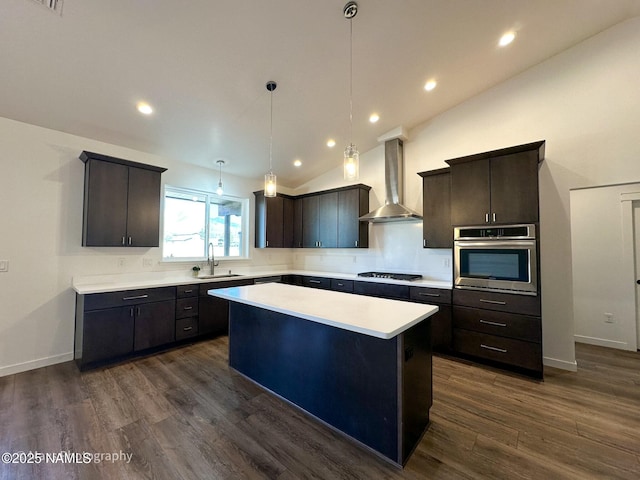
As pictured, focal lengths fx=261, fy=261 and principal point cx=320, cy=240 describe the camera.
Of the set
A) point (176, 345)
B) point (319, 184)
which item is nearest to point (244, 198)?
point (319, 184)

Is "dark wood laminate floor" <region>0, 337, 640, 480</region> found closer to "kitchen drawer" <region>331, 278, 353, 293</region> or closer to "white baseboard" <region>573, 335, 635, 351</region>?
"white baseboard" <region>573, 335, 635, 351</region>

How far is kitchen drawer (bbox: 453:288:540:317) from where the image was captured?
8.90 ft

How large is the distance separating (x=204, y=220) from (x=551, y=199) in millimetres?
4925

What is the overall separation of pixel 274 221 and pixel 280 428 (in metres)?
3.68

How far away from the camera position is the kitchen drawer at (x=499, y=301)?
2713mm

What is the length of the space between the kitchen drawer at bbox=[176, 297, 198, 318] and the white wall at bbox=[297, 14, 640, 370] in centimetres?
435

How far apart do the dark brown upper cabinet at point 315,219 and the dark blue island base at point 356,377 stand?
248 cm

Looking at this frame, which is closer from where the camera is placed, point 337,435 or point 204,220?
point 337,435

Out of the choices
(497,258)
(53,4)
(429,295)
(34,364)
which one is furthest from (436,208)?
(34,364)

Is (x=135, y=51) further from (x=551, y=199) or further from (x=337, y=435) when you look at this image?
(x=551, y=199)

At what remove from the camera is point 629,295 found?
340 cm

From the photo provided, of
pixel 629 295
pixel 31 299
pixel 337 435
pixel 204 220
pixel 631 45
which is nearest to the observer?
pixel 337 435

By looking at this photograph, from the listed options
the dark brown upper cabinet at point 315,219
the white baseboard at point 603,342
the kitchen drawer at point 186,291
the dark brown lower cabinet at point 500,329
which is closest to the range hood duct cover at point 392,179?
the dark brown upper cabinet at point 315,219

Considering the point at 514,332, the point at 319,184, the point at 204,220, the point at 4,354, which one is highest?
the point at 319,184
